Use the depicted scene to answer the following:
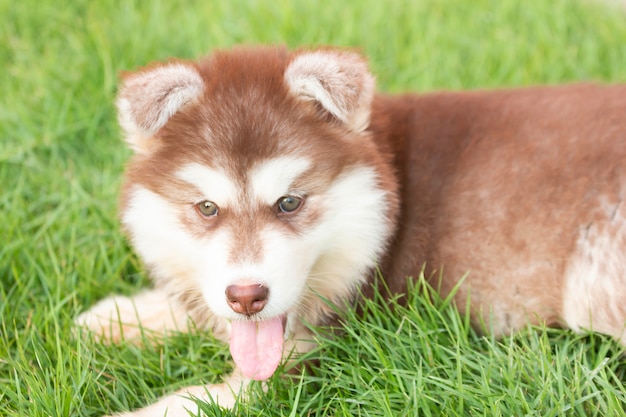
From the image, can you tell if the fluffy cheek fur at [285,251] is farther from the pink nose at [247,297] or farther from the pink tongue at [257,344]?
the pink tongue at [257,344]

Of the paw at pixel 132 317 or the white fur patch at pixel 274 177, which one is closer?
the white fur patch at pixel 274 177

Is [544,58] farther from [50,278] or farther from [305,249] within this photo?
[50,278]

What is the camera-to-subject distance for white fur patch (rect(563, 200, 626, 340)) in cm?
316

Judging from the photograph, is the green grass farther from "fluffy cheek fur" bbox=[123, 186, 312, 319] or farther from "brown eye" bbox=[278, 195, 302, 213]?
"brown eye" bbox=[278, 195, 302, 213]

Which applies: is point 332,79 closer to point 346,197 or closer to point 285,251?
point 346,197

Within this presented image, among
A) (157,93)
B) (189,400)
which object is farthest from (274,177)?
(189,400)

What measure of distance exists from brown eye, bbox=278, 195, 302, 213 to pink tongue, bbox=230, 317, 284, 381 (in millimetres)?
456

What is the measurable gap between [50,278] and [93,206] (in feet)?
2.09

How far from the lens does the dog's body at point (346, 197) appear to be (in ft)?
9.72

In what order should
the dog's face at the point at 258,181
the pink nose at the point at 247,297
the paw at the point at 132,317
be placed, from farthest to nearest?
the paw at the point at 132,317, the dog's face at the point at 258,181, the pink nose at the point at 247,297

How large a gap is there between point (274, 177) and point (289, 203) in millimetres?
144

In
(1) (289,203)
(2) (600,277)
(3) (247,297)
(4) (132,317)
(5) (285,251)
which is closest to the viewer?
(3) (247,297)

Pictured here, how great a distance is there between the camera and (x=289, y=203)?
9.96 feet

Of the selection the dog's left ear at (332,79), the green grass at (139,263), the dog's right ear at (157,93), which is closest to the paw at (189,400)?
the green grass at (139,263)
